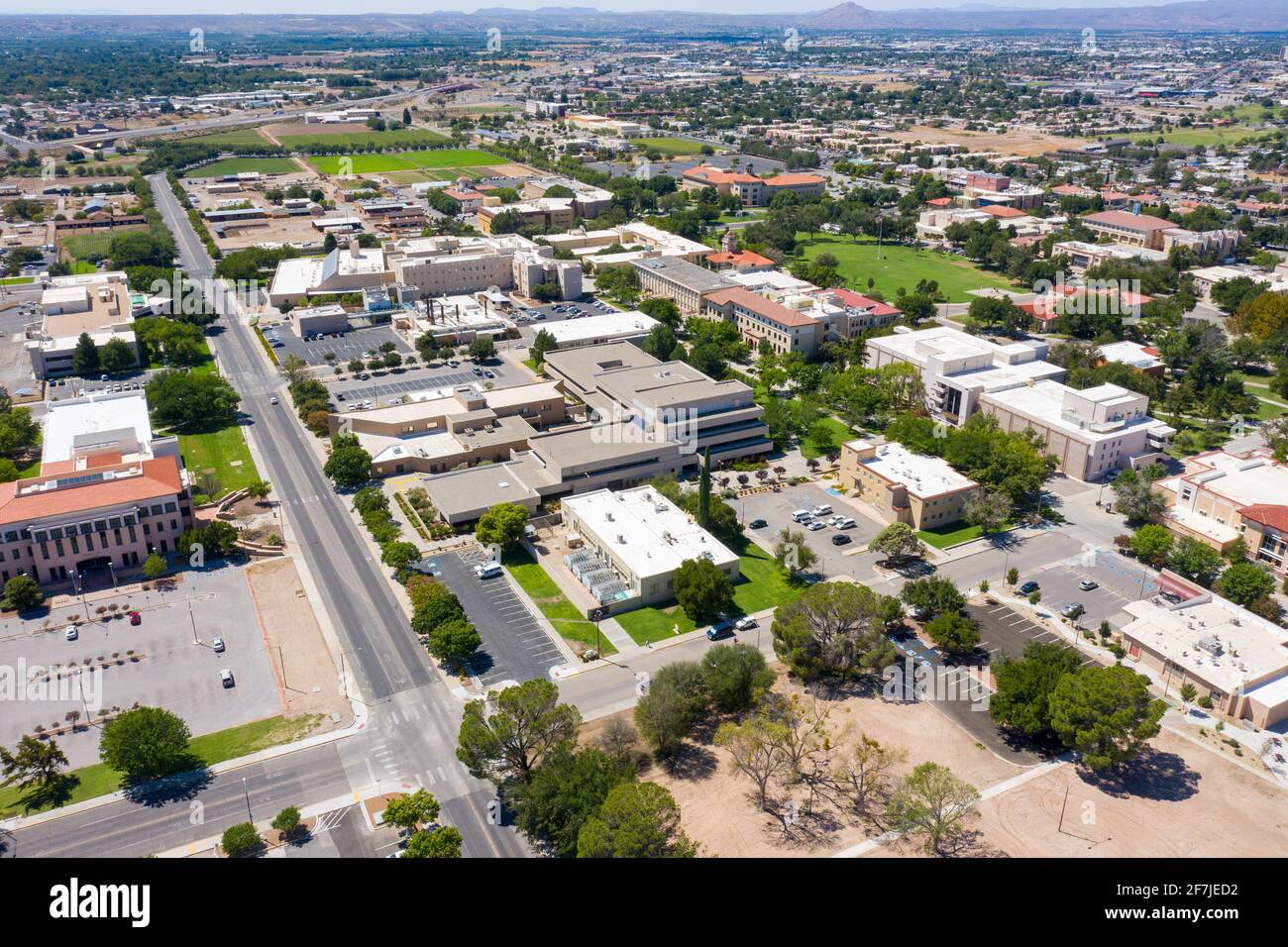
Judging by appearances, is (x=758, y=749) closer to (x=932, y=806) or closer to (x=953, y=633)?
(x=932, y=806)

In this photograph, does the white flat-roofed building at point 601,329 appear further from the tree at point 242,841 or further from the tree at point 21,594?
the tree at point 242,841

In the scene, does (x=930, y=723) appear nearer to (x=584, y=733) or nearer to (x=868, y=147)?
(x=584, y=733)

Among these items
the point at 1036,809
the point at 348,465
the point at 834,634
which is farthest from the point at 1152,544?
the point at 348,465

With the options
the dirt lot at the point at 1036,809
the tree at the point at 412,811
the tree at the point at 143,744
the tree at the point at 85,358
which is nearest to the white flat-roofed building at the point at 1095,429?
the dirt lot at the point at 1036,809

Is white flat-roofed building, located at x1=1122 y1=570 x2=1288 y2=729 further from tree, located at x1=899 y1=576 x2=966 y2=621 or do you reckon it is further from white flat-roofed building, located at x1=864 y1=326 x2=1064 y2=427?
white flat-roofed building, located at x1=864 y1=326 x2=1064 y2=427

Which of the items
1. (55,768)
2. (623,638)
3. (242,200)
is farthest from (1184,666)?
(242,200)

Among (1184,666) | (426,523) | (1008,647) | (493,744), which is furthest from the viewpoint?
(426,523)
